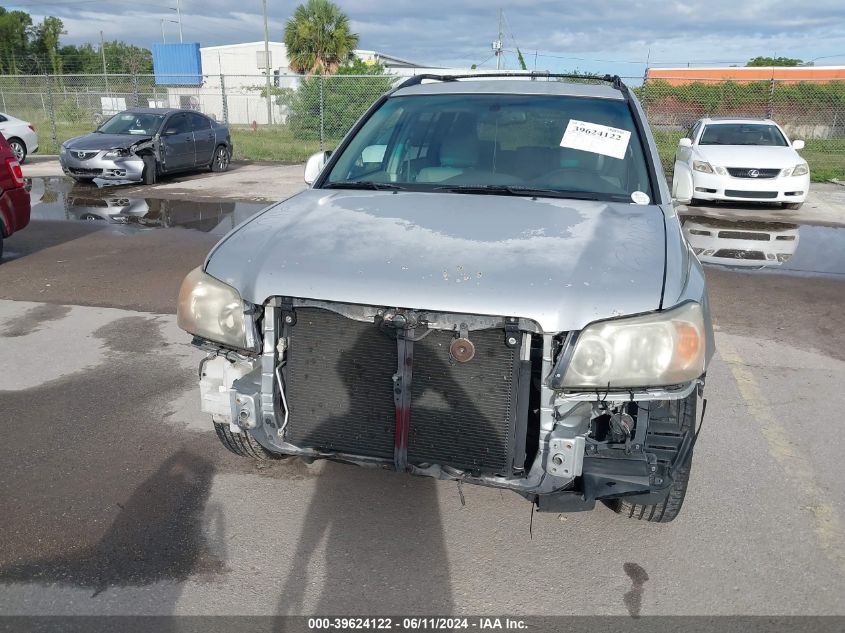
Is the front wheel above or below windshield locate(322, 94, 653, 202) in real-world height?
below

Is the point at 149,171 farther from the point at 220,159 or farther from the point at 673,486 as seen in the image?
the point at 673,486

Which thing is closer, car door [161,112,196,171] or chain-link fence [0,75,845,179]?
car door [161,112,196,171]

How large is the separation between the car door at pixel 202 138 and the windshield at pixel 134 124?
0.99 meters

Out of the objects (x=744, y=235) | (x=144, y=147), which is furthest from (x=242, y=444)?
(x=144, y=147)

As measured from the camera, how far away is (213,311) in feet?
9.25

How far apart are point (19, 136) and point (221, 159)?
5454mm

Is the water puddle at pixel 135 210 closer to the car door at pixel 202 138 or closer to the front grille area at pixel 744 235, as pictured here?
the car door at pixel 202 138

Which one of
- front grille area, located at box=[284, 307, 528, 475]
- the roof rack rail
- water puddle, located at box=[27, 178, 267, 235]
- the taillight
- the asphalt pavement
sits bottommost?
the asphalt pavement

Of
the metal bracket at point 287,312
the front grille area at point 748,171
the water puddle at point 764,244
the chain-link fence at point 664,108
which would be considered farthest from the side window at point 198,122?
the metal bracket at point 287,312

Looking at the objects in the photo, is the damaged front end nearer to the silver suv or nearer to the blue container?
the silver suv

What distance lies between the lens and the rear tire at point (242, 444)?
10.5 ft

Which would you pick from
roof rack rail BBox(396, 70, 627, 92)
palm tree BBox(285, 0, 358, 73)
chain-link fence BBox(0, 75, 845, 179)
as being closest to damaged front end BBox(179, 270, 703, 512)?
roof rack rail BBox(396, 70, 627, 92)

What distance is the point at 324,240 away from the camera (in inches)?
113

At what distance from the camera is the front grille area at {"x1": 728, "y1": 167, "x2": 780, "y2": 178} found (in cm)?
1150
